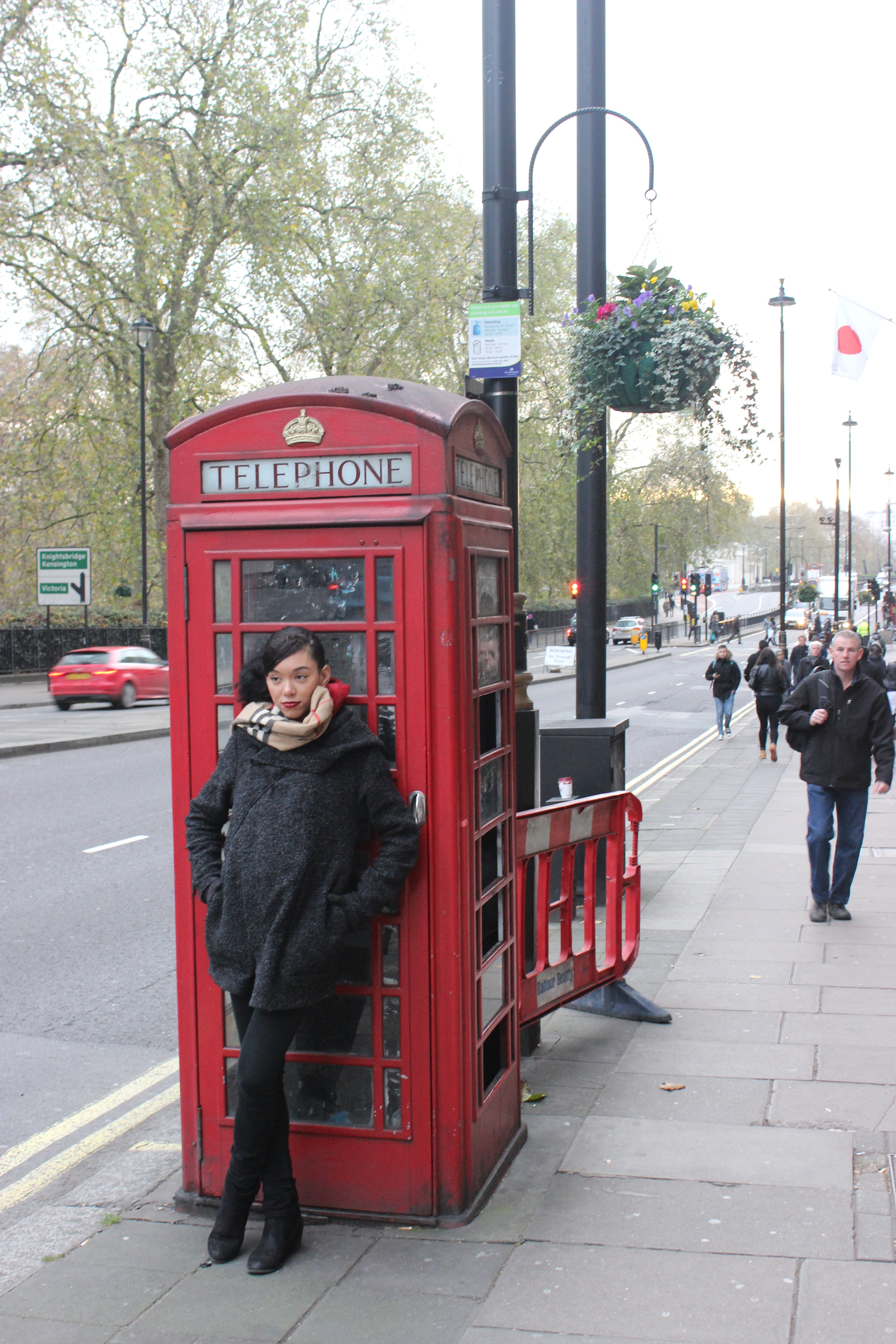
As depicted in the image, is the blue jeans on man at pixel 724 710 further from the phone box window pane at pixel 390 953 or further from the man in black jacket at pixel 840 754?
the phone box window pane at pixel 390 953

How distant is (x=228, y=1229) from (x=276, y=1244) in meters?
0.15

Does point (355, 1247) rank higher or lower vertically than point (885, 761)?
lower

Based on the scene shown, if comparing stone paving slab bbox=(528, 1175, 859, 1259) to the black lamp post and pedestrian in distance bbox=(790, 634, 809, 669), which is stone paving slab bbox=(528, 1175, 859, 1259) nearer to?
pedestrian in distance bbox=(790, 634, 809, 669)

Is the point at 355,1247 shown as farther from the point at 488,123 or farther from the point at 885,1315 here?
the point at 488,123

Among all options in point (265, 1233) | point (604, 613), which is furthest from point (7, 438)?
point (265, 1233)

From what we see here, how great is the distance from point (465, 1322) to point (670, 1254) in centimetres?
64

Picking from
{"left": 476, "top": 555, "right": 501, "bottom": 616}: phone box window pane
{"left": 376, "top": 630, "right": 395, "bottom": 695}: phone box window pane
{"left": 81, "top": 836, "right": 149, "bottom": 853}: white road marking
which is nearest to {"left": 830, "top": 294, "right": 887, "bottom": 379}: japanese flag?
{"left": 81, "top": 836, "right": 149, "bottom": 853}: white road marking

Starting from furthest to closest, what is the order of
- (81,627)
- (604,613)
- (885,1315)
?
(81,627)
(604,613)
(885,1315)

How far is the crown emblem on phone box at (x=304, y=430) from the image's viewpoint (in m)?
3.52

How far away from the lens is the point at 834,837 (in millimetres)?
7742

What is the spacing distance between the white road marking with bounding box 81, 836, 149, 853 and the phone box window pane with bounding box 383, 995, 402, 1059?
731 cm

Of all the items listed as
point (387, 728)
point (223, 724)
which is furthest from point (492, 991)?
point (223, 724)

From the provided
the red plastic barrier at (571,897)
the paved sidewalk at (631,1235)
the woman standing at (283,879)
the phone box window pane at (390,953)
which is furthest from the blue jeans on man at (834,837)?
the woman standing at (283,879)

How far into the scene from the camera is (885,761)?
746cm
